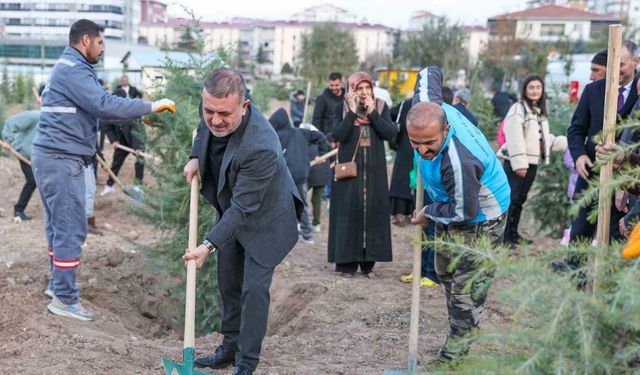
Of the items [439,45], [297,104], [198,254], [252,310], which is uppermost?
[439,45]

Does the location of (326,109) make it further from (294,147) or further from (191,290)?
(191,290)

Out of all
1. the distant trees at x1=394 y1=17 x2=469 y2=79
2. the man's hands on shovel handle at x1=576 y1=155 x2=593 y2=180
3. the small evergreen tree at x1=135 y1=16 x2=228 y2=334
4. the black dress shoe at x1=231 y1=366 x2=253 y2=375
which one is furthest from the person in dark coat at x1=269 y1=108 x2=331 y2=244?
the distant trees at x1=394 y1=17 x2=469 y2=79

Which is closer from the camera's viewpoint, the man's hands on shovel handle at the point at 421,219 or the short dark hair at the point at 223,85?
the short dark hair at the point at 223,85

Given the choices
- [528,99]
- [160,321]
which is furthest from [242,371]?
[528,99]

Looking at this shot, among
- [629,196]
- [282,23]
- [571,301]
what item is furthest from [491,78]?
[282,23]

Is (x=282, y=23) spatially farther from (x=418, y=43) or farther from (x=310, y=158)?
(x=310, y=158)

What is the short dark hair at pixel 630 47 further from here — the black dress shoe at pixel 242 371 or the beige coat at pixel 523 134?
the black dress shoe at pixel 242 371

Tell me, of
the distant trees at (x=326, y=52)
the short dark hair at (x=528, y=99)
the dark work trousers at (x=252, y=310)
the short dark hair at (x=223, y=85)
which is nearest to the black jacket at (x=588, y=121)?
the short dark hair at (x=528, y=99)

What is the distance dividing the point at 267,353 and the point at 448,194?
5.17 ft

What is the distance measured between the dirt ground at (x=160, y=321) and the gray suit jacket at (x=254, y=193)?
779 mm

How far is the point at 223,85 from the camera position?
11.8 ft

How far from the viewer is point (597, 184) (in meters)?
2.41

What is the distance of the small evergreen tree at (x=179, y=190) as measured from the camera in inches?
229

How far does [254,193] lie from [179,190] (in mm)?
2126
